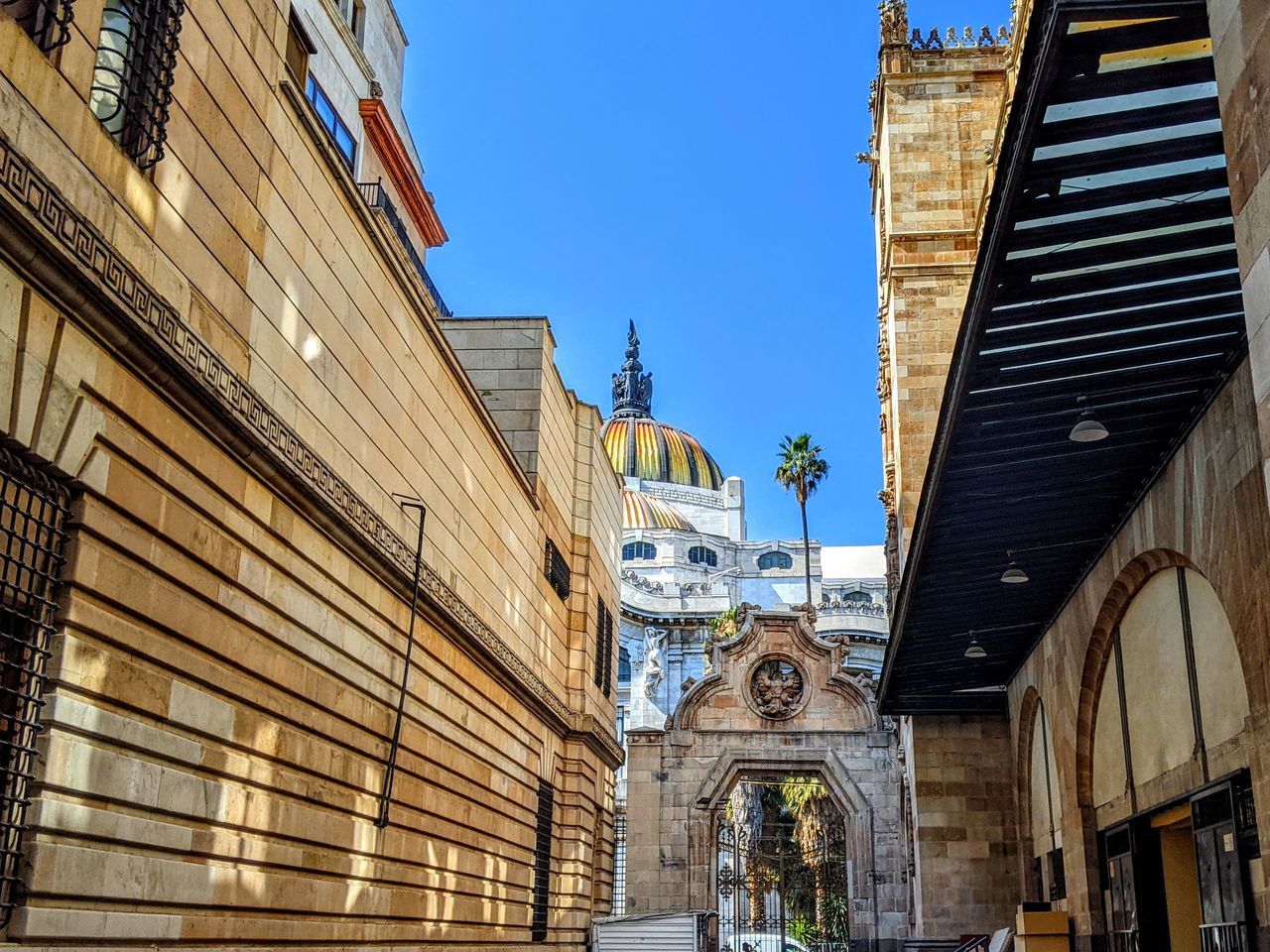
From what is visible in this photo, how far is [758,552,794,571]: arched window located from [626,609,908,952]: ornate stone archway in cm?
6029

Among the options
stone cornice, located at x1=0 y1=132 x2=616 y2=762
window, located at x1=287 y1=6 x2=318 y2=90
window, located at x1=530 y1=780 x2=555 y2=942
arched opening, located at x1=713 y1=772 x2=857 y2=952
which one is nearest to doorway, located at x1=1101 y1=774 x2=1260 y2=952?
stone cornice, located at x1=0 y1=132 x2=616 y2=762

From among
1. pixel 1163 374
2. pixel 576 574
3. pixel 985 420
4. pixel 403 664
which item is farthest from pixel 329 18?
pixel 1163 374

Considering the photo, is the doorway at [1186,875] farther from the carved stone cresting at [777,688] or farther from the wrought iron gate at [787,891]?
the carved stone cresting at [777,688]

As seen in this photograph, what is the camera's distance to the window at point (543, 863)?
20453 mm

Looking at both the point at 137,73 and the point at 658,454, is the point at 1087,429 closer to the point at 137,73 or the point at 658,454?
the point at 137,73

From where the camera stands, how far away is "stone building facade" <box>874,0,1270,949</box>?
25.1ft

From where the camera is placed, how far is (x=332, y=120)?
798 inches

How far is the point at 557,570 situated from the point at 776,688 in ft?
37.2

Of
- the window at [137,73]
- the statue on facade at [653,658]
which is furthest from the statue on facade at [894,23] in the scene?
the statue on facade at [653,658]

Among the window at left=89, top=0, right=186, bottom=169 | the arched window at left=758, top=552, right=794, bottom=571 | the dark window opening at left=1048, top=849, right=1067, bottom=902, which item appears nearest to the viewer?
the window at left=89, top=0, right=186, bottom=169

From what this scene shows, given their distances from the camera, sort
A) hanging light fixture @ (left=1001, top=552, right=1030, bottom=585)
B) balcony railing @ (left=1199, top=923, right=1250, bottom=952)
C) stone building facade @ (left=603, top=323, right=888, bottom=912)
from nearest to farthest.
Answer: balcony railing @ (left=1199, top=923, right=1250, bottom=952)
hanging light fixture @ (left=1001, top=552, right=1030, bottom=585)
stone building facade @ (left=603, top=323, right=888, bottom=912)

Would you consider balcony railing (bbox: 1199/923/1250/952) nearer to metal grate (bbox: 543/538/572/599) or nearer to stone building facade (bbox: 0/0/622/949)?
stone building facade (bbox: 0/0/622/949)

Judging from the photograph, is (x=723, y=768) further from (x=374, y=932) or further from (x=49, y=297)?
(x=49, y=297)

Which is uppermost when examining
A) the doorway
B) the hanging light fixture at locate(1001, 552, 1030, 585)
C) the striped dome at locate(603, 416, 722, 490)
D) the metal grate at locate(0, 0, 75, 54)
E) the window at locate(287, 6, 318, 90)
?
the striped dome at locate(603, 416, 722, 490)
